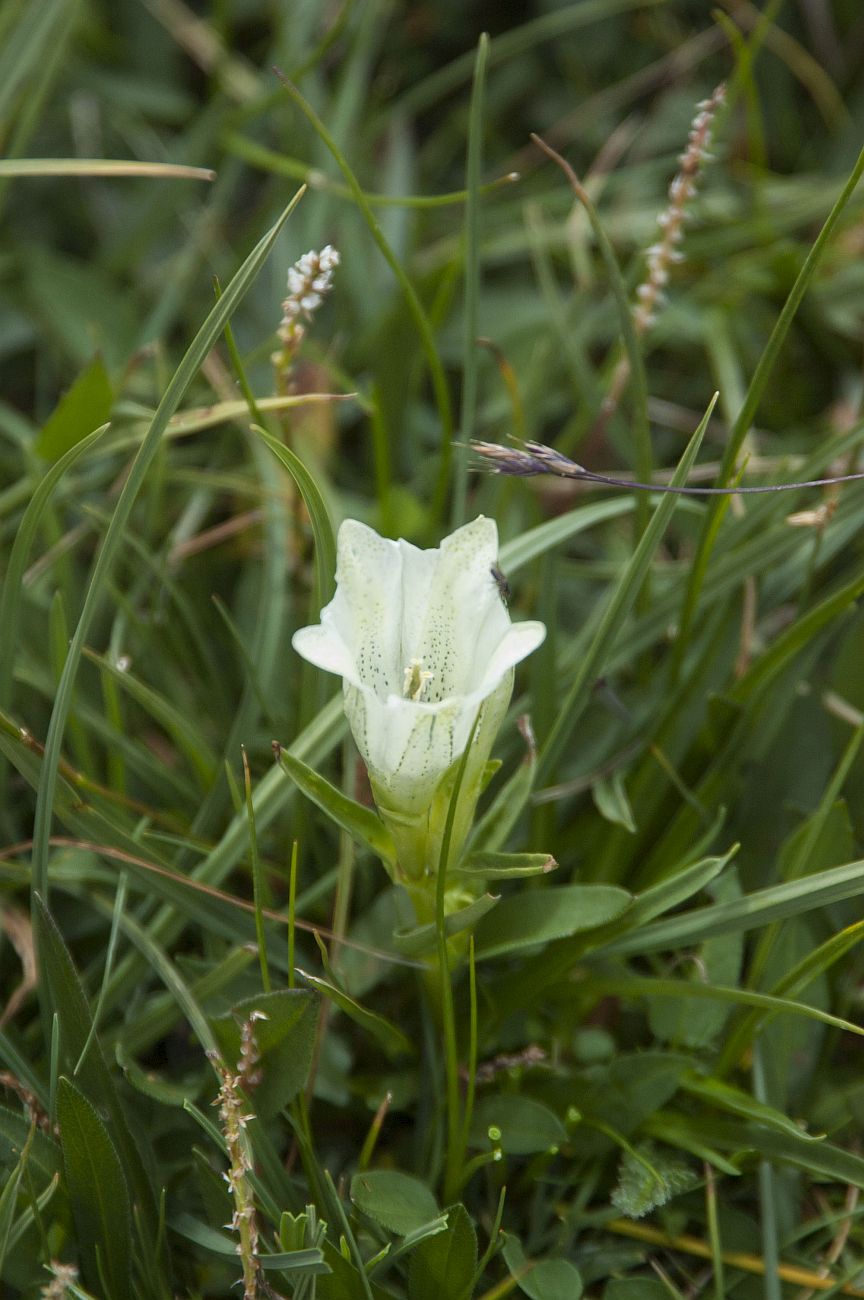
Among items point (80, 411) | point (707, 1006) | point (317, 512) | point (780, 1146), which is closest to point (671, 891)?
point (707, 1006)

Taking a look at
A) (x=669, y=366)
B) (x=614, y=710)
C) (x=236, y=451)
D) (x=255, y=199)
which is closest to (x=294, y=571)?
(x=236, y=451)

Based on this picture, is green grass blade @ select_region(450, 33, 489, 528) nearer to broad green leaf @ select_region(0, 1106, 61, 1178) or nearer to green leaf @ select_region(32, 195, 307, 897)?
green leaf @ select_region(32, 195, 307, 897)

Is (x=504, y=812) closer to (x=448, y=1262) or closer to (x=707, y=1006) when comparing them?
(x=707, y=1006)

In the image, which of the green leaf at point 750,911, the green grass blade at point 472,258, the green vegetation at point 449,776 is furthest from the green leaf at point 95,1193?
the green grass blade at point 472,258

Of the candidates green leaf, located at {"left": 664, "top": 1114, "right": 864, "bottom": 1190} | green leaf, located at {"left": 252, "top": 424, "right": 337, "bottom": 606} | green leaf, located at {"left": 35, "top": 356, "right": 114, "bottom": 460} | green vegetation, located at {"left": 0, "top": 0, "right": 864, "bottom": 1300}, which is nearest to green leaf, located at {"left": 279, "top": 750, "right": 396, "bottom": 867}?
green vegetation, located at {"left": 0, "top": 0, "right": 864, "bottom": 1300}

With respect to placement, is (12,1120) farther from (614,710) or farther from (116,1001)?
(614,710)

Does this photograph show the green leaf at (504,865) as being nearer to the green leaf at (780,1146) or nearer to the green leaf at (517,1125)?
the green leaf at (517,1125)
